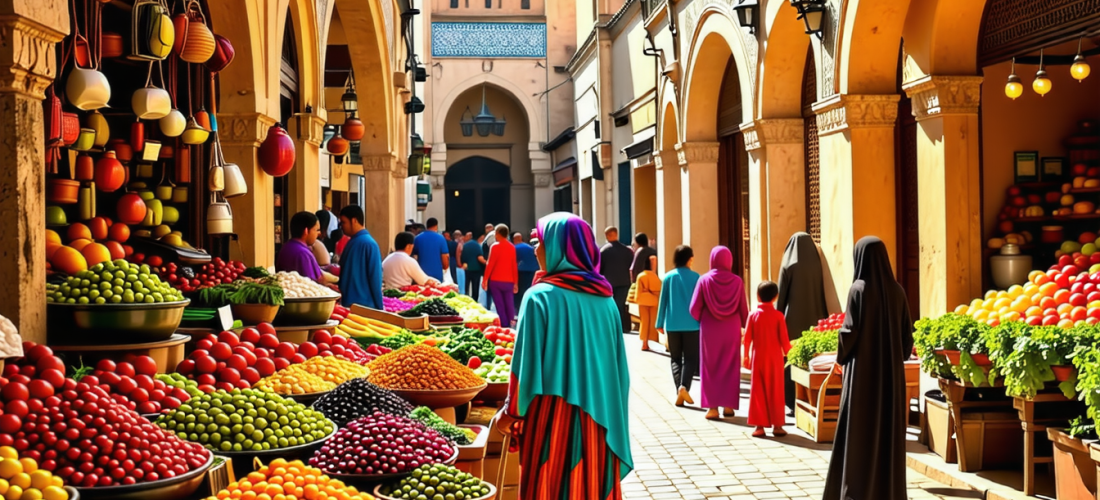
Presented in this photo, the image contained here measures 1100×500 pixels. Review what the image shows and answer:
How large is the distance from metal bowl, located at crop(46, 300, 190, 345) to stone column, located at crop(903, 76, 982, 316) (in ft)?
19.9

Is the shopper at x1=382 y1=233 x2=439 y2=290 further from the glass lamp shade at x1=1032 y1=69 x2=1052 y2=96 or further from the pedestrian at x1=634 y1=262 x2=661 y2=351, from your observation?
the glass lamp shade at x1=1032 y1=69 x2=1052 y2=96

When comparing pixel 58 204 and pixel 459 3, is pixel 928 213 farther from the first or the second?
pixel 459 3

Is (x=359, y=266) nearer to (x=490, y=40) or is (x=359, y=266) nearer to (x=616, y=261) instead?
(x=616, y=261)

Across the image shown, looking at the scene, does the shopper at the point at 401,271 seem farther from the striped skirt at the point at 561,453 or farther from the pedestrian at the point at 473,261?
the pedestrian at the point at 473,261

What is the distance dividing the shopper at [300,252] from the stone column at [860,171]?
4665mm

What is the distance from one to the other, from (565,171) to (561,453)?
25948 millimetres

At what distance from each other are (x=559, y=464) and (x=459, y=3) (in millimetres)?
30615

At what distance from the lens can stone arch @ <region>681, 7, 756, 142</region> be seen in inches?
548

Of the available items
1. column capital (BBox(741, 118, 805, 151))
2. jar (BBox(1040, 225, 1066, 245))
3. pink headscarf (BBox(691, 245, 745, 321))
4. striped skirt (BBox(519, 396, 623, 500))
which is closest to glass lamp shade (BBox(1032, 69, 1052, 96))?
jar (BBox(1040, 225, 1066, 245))

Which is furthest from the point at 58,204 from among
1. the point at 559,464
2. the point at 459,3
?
the point at 459,3

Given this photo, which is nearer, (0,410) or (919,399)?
(0,410)

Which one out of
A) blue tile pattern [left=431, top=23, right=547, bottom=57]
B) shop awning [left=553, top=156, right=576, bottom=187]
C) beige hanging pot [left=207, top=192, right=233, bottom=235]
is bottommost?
beige hanging pot [left=207, top=192, right=233, bottom=235]

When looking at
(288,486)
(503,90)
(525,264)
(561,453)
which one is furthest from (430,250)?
(503,90)

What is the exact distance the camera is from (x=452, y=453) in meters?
4.25
